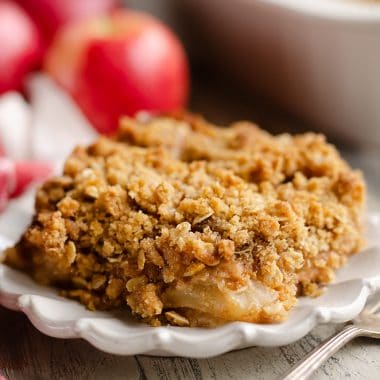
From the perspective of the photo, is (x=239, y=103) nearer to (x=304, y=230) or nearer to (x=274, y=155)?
(x=274, y=155)

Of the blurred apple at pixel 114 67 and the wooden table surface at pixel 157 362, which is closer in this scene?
the wooden table surface at pixel 157 362

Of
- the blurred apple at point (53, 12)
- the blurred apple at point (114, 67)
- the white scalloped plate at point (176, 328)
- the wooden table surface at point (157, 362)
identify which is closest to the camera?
the white scalloped plate at point (176, 328)

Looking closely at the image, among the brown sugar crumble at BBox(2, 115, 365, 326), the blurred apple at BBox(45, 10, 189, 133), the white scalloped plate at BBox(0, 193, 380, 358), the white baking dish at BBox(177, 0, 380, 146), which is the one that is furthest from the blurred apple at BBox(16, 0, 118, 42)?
the white scalloped plate at BBox(0, 193, 380, 358)

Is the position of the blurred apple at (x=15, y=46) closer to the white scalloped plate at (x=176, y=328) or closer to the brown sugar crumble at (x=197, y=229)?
the brown sugar crumble at (x=197, y=229)

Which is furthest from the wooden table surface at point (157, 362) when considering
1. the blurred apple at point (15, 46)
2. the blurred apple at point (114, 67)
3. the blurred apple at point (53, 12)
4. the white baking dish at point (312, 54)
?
the blurred apple at point (53, 12)

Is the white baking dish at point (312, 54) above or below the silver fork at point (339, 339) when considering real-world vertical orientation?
above

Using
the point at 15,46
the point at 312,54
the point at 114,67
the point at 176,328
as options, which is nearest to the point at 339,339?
the point at 176,328

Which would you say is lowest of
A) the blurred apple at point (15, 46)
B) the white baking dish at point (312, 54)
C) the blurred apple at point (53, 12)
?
the blurred apple at point (15, 46)

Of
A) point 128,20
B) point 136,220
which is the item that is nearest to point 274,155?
point 136,220

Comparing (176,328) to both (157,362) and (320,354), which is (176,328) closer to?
(157,362)
